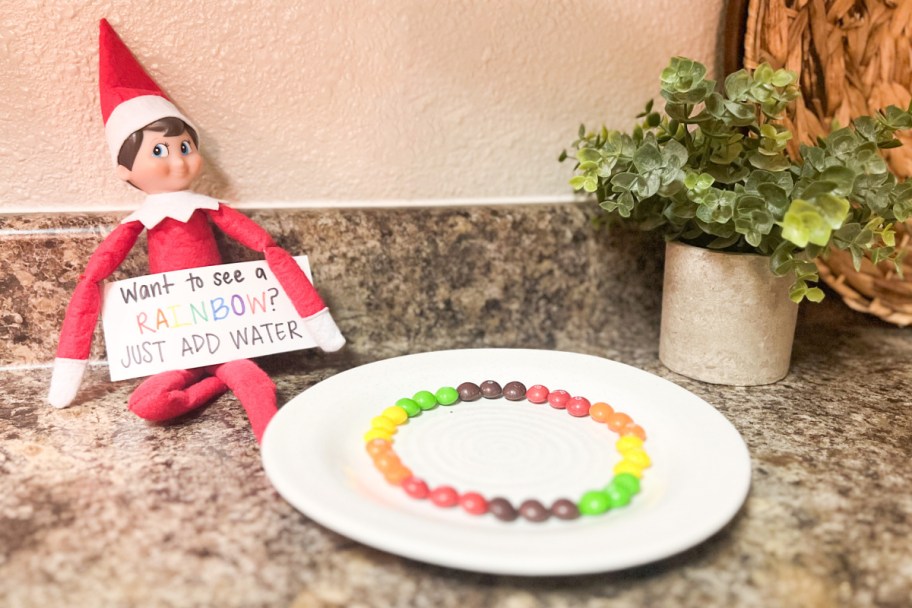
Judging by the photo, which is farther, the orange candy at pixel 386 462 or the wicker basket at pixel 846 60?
the wicker basket at pixel 846 60

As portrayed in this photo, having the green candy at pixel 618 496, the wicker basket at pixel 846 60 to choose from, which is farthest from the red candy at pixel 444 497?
the wicker basket at pixel 846 60

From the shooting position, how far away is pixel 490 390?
607 mm

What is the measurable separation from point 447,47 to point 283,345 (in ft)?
1.15

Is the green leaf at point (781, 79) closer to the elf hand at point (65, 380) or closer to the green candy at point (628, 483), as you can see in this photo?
the green candy at point (628, 483)

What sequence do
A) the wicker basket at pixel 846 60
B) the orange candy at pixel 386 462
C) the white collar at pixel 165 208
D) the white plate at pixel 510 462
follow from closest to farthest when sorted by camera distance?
1. the white plate at pixel 510 462
2. the orange candy at pixel 386 462
3. the white collar at pixel 165 208
4. the wicker basket at pixel 846 60

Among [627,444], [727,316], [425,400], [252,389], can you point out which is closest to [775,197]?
[727,316]

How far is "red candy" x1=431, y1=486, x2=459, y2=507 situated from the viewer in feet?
1.49

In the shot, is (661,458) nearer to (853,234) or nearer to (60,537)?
(853,234)

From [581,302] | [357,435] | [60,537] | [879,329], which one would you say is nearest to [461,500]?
[357,435]

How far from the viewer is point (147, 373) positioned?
0.60 meters

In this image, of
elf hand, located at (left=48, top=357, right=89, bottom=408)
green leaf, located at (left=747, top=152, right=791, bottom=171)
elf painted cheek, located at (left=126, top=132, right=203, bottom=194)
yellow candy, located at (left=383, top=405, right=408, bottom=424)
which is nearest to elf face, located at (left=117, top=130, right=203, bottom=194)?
elf painted cheek, located at (left=126, top=132, right=203, bottom=194)

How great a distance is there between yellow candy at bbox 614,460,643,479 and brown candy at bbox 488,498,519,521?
0.10m

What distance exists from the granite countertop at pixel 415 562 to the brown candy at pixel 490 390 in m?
0.15

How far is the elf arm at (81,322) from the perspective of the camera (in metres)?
0.57
